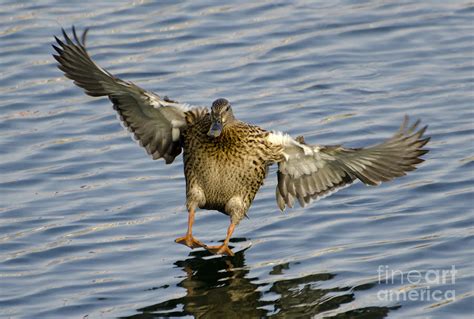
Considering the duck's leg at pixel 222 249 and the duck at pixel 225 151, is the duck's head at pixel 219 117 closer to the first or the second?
the duck at pixel 225 151

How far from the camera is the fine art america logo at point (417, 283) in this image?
8.43 meters

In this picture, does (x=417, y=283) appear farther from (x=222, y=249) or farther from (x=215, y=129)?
(x=215, y=129)

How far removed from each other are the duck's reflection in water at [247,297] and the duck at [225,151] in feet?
0.72

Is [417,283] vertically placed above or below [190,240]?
below

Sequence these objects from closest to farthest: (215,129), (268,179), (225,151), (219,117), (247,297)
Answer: (247,297)
(215,129)
(219,117)
(225,151)
(268,179)

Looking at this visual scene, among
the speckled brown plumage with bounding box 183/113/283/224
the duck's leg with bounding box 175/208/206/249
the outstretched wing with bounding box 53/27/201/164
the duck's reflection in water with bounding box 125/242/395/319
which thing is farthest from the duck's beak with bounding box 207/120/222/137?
the duck's reflection in water with bounding box 125/242/395/319

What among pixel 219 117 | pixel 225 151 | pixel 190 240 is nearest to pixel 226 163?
pixel 225 151

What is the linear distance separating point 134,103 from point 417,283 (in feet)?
8.27

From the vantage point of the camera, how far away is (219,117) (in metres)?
9.10

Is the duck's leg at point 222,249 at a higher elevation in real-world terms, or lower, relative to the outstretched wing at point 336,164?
lower

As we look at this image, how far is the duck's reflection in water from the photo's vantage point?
8.33 m

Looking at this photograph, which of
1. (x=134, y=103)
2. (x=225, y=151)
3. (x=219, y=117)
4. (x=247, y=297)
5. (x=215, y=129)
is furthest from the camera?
(x=134, y=103)

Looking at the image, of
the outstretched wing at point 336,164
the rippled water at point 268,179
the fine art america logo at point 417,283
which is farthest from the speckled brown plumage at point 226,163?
the fine art america logo at point 417,283

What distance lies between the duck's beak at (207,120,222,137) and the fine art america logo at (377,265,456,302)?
1537mm
